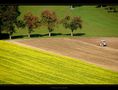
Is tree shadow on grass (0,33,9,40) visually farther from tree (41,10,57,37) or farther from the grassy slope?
tree (41,10,57,37)

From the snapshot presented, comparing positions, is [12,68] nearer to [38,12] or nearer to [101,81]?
[38,12]

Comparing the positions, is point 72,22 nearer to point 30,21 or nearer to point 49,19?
point 49,19

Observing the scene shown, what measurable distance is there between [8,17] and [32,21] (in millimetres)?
564

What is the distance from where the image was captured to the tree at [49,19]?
5.54m

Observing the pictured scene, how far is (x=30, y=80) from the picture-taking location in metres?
5.09

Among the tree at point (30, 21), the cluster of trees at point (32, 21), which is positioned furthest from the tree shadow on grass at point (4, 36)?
the tree at point (30, 21)

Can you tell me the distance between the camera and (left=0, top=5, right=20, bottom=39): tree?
5.20 m

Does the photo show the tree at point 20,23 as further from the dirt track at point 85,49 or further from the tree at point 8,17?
the dirt track at point 85,49

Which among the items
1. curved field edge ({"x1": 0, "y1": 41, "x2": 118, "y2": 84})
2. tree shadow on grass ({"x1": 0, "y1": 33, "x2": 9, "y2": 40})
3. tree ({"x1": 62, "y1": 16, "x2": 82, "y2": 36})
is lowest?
curved field edge ({"x1": 0, "y1": 41, "x2": 118, "y2": 84})

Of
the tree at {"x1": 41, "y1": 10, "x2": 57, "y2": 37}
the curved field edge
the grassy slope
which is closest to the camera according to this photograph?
the curved field edge

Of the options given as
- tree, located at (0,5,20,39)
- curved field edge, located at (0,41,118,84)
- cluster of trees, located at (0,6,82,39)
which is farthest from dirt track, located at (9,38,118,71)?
tree, located at (0,5,20,39)

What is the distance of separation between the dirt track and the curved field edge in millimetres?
153

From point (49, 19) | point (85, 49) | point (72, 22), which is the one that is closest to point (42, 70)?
point (85, 49)

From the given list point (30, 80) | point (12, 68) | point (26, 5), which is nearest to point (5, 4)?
point (26, 5)
